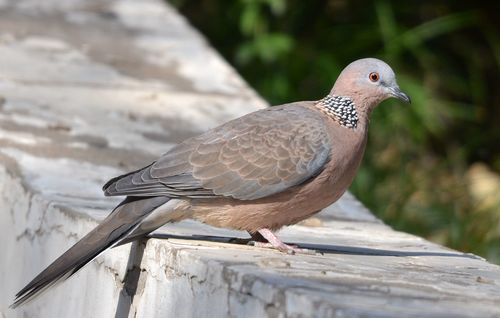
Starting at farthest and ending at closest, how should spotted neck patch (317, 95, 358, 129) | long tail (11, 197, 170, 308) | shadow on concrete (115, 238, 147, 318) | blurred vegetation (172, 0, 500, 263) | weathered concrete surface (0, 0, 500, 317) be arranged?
blurred vegetation (172, 0, 500, 263)
spotted neck patch (317, 95, 358, 129)
shadow on concrete (115, 238, 147, 318)
long tail (11, 197, 170, 308)
weathered concrete surface (0, 0, 500, 317)

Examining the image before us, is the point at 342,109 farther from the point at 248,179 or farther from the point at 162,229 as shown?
the point at 162,229

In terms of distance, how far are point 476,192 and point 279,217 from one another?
3799mm

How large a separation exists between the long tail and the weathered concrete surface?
0.06 metres

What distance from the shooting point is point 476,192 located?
7355mm

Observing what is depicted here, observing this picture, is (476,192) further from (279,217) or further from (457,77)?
(279,217)

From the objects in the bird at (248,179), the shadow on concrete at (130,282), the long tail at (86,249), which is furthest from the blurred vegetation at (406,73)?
the long tail at (86,249)

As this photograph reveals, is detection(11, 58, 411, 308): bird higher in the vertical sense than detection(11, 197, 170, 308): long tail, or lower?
higher

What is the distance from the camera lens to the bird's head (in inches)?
163

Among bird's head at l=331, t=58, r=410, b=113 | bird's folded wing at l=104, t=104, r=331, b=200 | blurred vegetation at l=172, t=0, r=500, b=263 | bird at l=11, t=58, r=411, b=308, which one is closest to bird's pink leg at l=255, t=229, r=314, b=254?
bird at l=11, t=58, r=411, b=308

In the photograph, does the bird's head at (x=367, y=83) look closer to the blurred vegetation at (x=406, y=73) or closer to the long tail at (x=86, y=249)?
the long tail at (x=86, y=249)

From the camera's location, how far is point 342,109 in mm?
4047

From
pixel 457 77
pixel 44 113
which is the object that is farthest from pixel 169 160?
pixel 457 77

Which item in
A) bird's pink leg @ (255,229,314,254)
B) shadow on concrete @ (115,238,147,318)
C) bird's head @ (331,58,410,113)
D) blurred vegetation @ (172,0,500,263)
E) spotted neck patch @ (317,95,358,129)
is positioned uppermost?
blurred vegetation @ (172,0,500,263)

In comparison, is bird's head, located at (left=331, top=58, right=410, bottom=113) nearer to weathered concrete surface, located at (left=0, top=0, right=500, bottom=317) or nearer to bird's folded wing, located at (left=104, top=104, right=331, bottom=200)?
bird's folded wing, located at (left=104, top=104, right=331, bottom=200)
